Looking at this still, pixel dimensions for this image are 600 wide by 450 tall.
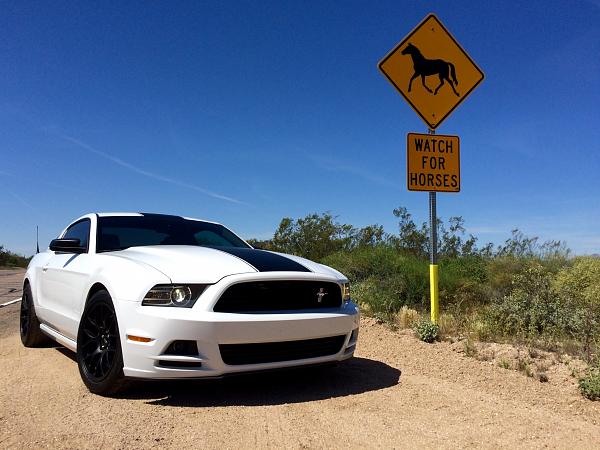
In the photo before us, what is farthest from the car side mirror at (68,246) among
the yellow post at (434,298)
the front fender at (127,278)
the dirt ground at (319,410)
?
the yellow post at (434,298)

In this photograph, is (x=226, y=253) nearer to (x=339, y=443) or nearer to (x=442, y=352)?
(x=339, y=443)

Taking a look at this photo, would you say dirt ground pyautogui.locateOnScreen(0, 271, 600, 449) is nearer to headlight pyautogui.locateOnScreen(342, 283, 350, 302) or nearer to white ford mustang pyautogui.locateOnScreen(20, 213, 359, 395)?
white ford mustang pyautogui.locateOnScreen(20, 213, 359, 395)

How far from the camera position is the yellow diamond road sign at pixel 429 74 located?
6918 mm

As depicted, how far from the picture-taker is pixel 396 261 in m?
9.77

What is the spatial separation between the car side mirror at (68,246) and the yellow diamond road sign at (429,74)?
14.3 feet

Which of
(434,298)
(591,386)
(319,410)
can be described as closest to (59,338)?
(319,410)

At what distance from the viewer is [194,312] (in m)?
3.66

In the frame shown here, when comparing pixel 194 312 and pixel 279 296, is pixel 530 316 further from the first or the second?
pixel 194 312

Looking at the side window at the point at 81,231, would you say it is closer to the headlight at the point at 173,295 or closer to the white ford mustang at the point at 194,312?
the white ford mustang at the point at 194,312

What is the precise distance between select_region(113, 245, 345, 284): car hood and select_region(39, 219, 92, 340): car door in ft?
1.64

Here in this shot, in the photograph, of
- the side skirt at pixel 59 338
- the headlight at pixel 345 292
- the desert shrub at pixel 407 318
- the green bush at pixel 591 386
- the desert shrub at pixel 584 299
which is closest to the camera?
the green bush at pixel 591 386

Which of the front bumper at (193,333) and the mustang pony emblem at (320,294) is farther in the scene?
the mustang pony emblem at (320,294)

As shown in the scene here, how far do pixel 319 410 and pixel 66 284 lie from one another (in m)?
2.88

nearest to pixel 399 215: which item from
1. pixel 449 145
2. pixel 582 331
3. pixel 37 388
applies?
pixel 449 145
